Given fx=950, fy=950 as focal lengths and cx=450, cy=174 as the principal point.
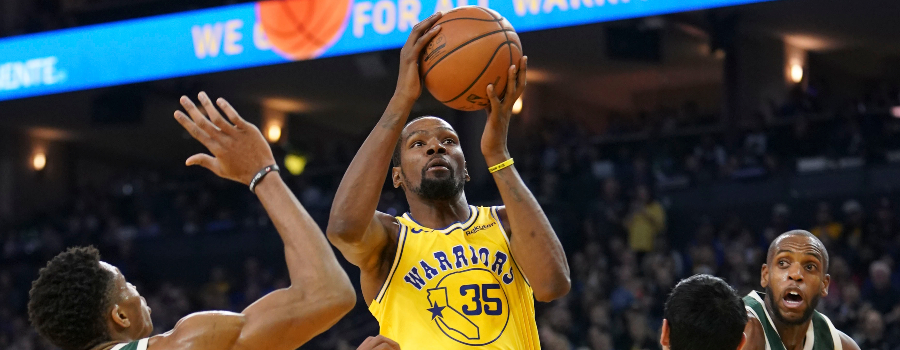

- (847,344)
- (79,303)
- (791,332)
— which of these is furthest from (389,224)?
(847,344)

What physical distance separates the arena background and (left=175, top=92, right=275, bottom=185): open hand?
7344 millimetres

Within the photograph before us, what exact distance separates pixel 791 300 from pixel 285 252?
2.61 metres

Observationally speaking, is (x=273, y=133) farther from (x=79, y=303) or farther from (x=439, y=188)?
(x=79, y=303)

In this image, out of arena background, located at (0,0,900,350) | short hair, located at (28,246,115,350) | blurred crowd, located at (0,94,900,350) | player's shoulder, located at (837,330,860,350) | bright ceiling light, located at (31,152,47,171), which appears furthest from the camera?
bright ceiling light, located at (31,152,47,171)

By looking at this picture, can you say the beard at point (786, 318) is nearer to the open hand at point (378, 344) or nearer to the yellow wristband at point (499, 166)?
the yellow wristband at point (499, 166)

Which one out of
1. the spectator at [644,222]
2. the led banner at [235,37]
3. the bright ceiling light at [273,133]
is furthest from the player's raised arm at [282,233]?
the bright ceiling light at [273,133]

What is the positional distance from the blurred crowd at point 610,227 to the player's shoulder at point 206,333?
720 centimetres

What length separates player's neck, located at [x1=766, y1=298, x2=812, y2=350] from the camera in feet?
13.7

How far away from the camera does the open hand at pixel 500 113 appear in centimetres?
356

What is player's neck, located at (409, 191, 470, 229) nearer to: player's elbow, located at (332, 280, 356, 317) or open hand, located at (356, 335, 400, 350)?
open hand, located at (356, 335, 400, 350)

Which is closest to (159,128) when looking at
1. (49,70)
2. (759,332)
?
(49,70)

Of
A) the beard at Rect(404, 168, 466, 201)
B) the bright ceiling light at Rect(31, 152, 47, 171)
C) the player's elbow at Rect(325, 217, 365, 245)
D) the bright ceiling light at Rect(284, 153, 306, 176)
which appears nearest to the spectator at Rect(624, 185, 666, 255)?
the bright ceiling light at Rect(284, 153, 306, 176)

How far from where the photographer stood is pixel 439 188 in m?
3.70

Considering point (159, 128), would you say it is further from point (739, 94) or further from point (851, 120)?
point (851, 120)
